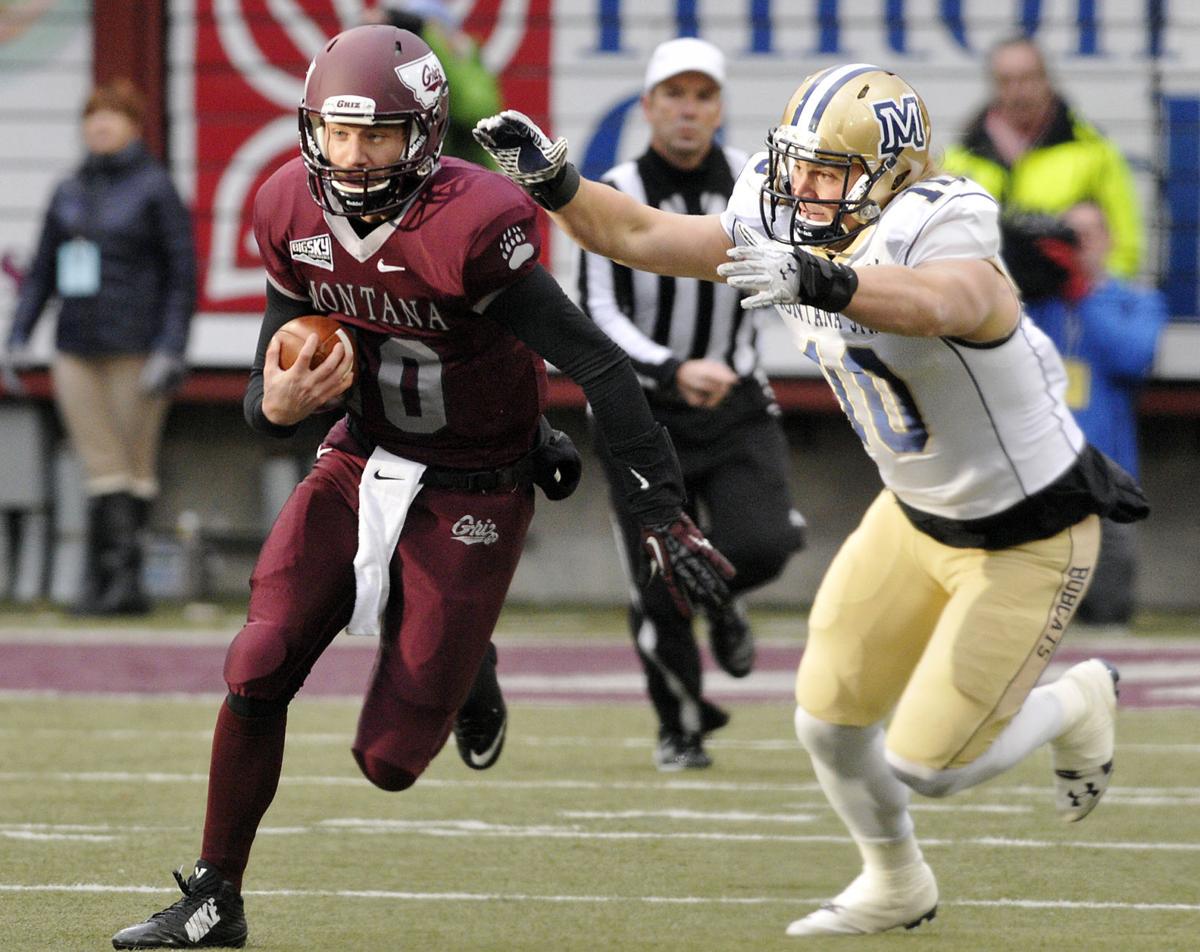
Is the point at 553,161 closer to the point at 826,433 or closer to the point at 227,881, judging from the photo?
the point at 227,881

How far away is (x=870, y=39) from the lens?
1022 centimetres

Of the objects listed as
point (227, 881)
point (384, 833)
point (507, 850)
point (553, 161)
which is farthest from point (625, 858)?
point (553, 161)

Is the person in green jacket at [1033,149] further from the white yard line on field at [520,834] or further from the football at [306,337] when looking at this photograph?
the football at [306,337]

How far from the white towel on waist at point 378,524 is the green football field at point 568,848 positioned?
23.3 inches

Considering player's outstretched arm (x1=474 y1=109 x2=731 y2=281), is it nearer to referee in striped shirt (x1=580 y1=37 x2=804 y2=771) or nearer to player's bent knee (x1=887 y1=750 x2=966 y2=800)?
player's bent knee (x1=887 y1=750 x2=966 y2=800)

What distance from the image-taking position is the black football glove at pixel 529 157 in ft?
13.7

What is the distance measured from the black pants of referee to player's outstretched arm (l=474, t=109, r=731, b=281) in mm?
1873

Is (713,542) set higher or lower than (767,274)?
lower

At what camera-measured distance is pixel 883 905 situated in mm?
4422

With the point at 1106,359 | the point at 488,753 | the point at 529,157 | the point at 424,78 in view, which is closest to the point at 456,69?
the point at 1106,359

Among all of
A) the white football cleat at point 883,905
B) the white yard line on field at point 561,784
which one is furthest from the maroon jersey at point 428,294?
the white yard line on field at point 561,784

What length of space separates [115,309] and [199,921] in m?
5.93

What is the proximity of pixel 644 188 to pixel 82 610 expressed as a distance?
4.38 m

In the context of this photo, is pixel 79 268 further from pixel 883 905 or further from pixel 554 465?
pixel 883 905
